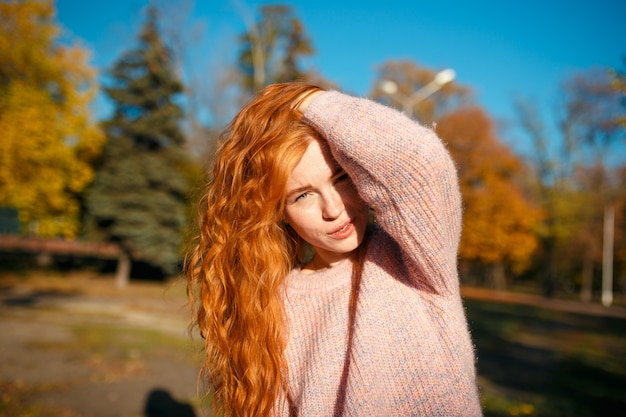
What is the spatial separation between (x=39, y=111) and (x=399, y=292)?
1627 cm

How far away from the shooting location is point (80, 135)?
1599cm

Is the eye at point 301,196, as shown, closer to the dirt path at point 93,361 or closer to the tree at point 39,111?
the dirt path at point 93,361

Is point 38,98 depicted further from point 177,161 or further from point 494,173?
point 494,173

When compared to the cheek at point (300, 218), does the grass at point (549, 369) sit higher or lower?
lower

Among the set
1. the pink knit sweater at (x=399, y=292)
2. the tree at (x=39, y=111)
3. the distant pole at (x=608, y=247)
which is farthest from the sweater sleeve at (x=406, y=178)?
the distant pole at (x=608, y=247)

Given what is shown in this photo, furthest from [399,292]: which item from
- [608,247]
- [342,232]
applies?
[608,247]

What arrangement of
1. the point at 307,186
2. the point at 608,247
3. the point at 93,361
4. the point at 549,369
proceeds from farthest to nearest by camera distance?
the point at 608,247
the point at 549,369
the point at 93,361
the point at 307,186

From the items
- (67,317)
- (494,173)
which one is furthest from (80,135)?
(494,173)

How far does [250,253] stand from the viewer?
1.65 meters

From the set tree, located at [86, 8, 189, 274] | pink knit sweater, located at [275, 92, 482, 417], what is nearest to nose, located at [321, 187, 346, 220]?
pink knit sweater, located at [275, 92, 482, 417]

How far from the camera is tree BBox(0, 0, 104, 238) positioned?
44.7ft

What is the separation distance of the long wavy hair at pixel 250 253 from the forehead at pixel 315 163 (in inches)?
1.1

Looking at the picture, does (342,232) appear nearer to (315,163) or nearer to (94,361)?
(315,163)

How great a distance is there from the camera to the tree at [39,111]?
13.6 metres
